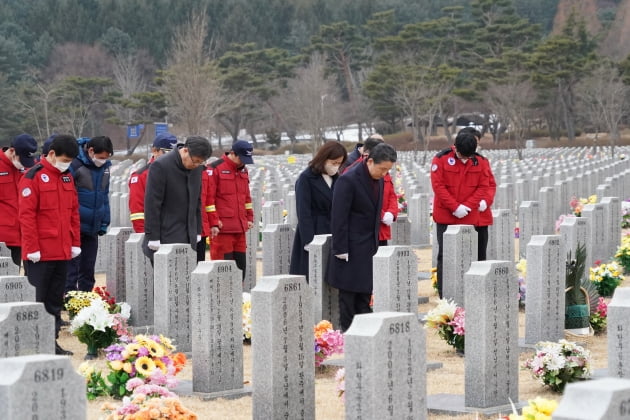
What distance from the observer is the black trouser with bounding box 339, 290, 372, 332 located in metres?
8.65

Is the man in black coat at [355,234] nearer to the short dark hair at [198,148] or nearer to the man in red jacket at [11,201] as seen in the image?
the short dark hair at [198,148]

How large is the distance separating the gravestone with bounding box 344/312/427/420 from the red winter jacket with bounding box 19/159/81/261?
12.6ft

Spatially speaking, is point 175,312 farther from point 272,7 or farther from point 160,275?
point 272,7

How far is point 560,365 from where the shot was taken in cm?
739

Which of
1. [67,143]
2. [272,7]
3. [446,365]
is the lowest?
[446,365]

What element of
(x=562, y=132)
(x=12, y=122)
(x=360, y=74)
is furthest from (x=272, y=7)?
(x=12, y=122)

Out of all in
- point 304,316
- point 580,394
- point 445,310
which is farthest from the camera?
point 445,310

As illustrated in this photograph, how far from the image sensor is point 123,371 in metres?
7.32

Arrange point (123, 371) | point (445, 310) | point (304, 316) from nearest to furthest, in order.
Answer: point (304, 316)
point (123, 371)
point (445, 310)

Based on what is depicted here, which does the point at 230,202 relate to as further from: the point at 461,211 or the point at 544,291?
the point at 544,291

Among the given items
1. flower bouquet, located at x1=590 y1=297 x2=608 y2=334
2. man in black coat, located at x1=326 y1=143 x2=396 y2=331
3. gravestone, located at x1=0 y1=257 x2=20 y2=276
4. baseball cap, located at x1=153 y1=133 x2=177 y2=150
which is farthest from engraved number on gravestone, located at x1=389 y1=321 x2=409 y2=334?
baseball cap, located at x1=153 y1=133 x2=177 y2=150

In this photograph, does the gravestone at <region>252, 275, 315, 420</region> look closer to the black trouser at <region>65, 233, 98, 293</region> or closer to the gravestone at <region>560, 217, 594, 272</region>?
the black trouser at <region>65, 233, 98, 293</region>

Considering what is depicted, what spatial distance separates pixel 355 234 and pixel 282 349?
2409 mm

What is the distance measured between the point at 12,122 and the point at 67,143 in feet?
180
